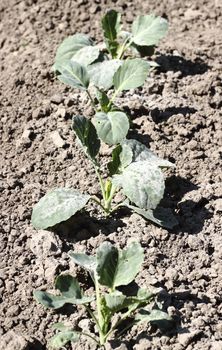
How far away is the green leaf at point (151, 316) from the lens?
2.18 m

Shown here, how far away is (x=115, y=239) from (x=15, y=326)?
1.54 feet

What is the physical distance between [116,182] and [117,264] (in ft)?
1.22

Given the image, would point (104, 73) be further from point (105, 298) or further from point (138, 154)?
point (105, 298)

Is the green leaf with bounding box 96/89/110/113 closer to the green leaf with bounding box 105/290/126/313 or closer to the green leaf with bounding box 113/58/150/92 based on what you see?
the green leaf with bounding box 113/58/150/92

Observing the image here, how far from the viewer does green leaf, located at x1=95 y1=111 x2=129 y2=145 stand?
8.75 ft

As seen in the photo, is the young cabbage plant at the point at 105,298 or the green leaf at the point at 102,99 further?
the green leaf at the point at 102,99

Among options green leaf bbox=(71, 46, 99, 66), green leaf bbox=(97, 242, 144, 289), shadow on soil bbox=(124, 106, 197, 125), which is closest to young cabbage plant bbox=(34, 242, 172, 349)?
green leaf bbox=(97, 242, 144, 289)

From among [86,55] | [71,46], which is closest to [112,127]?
[86,55]

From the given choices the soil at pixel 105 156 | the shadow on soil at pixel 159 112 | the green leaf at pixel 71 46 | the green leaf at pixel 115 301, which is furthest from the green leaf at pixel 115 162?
the green leaf at pixel 71 46

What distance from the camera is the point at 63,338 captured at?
2160 millimetres

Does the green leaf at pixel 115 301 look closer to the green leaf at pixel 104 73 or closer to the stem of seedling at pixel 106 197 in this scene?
the stem of seedling at pixel 106 197

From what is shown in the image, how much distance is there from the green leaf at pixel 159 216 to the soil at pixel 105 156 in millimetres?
31

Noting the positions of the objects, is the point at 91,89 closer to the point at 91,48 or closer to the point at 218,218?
the point at 91,48

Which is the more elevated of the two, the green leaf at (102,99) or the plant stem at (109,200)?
the green leaf at (102,99)
